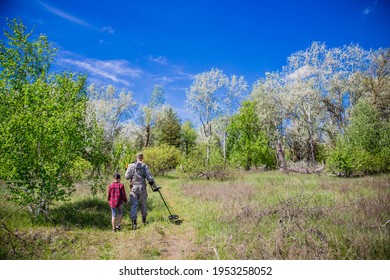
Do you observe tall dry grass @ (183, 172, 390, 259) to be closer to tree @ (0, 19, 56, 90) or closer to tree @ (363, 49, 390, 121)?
tree @ (363, 49, 390, 121)

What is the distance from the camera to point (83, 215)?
27.1 ft

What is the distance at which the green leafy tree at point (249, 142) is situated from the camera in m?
32.8

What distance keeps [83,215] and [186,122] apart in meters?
46.1

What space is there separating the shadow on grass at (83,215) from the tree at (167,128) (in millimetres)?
28194

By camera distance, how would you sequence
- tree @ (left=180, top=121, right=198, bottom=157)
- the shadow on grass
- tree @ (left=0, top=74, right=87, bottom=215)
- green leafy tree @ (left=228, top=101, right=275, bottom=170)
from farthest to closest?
tree @ (left=180, top=121, right=198, bottom=157) < green leafy tree @ (left=228, top=101, right=275, bottom=170) < the shadow on grass < tree @ (left=0, top=74, right=87, bottom=215)

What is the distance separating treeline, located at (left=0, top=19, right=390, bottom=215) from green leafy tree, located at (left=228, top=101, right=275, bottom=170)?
151 mm

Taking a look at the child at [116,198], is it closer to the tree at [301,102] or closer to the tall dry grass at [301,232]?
the tall dry grass at [301,232]

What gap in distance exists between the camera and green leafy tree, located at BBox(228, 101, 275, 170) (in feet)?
108

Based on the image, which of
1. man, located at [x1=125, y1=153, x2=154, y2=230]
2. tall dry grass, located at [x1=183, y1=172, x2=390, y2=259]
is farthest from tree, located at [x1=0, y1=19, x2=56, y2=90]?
tall dry grass, located at [x1=183, y1=172, x2=390, y2=259]

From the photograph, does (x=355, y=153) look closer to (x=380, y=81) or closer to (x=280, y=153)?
(x=380, y=81)

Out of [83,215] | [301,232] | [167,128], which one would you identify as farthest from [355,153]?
[167,128]
